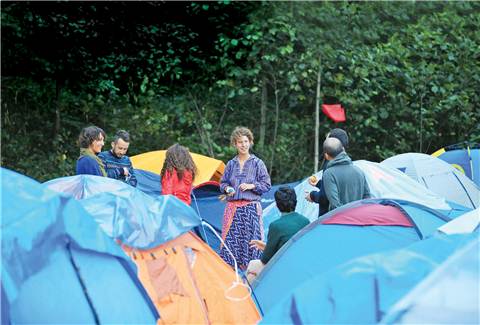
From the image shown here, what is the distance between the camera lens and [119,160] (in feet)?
20.5

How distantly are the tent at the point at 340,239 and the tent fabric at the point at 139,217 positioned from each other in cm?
109

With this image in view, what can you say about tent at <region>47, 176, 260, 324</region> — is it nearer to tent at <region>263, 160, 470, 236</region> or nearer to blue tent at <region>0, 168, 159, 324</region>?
blue tent at <region>0, 168, 159, 324</region>

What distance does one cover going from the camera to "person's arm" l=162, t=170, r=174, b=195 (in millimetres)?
5977

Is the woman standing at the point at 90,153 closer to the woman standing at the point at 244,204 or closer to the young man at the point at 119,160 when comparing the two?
the young man at the point at 119,160

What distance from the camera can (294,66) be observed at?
10.6 metres

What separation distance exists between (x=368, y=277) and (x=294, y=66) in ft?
26.4

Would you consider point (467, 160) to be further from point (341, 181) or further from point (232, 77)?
point (341, 181)

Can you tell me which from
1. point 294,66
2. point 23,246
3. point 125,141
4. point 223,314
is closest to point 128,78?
point 294,66

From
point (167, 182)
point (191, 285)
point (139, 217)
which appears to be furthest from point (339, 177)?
point (139, 217)

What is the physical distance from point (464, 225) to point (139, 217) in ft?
4.89

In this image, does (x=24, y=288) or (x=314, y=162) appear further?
(x=314, y=162)

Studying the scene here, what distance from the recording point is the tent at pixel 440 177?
8.23 metres

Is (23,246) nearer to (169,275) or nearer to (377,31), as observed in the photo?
(169,275)

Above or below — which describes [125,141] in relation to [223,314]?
above
